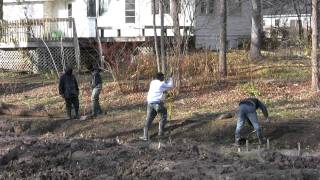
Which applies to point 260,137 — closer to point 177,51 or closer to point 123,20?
point 177,51

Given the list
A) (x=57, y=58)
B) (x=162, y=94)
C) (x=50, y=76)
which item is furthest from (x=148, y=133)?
(x=57, y=58)

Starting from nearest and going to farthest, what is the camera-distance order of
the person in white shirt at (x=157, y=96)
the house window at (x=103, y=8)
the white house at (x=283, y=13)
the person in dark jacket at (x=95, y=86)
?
the person in white shirt at (x=157, y=96) < the person in dark jacket at (x=95, y=86) < the house window at (x=103, y=8) < the white house at (x=283, y=13)

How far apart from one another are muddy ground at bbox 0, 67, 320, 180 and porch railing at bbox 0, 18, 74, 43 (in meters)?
6.32

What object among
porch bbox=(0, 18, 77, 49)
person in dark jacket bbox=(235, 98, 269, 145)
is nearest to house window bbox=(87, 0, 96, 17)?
porch bbox=(0, 18, 77, 49)

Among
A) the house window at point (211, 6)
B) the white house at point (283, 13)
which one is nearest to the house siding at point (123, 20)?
the house window at point (211, 6)

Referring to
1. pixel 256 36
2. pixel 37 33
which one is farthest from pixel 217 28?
pixel 37 33

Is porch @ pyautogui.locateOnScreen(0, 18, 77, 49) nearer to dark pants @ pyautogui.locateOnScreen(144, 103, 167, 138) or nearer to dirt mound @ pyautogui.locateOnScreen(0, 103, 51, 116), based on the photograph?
dirt mound @ pyautogui.locateOnScreen(0, 103, 51, 116)

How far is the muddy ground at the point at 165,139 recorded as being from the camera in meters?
9.84

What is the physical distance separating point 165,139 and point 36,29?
1726cm

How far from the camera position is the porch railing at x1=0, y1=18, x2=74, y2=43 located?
29.9 meters

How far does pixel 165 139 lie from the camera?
14.8m

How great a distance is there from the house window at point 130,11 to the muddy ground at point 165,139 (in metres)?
12.2

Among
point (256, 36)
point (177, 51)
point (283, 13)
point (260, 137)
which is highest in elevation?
point (283, 13)

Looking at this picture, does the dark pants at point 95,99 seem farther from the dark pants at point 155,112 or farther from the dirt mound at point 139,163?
the dirt mound at point 139,163
